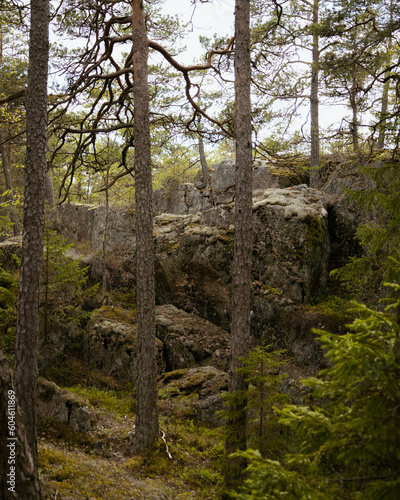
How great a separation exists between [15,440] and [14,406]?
22cm

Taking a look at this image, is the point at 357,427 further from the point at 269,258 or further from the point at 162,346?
the point at 269,258

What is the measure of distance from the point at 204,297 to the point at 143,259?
4730 mm

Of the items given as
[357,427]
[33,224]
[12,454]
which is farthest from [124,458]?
[357,427]

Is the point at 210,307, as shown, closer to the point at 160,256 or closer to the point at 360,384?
the point at 160,256

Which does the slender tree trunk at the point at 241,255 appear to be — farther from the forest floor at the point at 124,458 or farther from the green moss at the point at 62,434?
the green moss at the point at 62,434

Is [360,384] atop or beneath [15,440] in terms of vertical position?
atop

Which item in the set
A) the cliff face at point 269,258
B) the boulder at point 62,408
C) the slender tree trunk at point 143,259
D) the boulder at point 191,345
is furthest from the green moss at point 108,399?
the cliff face at point 269,258

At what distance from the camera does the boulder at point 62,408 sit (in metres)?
7.20

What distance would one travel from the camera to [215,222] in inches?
487

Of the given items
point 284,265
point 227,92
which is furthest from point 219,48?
point 284,265

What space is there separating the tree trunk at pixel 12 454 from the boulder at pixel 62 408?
5232 mm

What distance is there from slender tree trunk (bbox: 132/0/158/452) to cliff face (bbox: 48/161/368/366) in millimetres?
3556

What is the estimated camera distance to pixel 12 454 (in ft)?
7.65

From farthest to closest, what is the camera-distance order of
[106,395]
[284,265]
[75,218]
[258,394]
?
[75,218] → [284,265] → [106,395] → [258,394]
